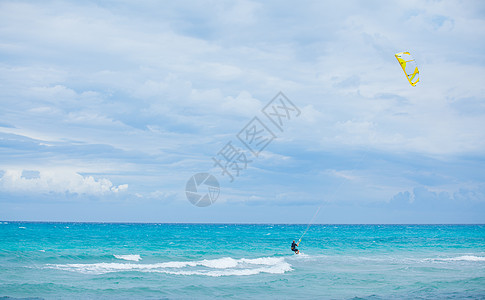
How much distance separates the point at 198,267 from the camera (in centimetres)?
2539

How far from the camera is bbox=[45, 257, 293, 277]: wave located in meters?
23.5

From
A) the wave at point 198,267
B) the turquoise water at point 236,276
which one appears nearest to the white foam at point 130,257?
the turquoise water at point 236,276

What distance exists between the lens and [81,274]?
22.1m

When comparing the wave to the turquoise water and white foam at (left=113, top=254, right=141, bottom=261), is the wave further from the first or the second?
white foam at (left=113, top=254, right=141, bottom=261)

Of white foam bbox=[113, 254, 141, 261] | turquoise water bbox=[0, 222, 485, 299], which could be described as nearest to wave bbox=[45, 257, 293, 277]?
→ turquoise water bbox=[0, 222, 485, 299]

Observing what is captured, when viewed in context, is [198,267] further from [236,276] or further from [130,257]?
[130,257]

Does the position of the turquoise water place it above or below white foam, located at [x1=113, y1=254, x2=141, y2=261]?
below

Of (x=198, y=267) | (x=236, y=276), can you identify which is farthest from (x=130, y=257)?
(x=236, y=276)

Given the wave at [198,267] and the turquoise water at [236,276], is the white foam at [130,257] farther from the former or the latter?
the wave at [198,267]

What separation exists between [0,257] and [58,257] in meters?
3.31

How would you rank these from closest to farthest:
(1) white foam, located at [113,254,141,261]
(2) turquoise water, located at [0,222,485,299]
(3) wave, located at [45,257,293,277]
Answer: (2) turquoise water, located at [0,222,485,299], (3) wave, located at [45,257,293,277], (1) white foam, located at [113,254,141,261]

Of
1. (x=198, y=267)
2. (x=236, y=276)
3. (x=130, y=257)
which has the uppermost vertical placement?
(x=130, y=257)

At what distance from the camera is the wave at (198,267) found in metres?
23.5

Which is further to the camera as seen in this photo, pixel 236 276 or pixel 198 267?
pixel 198 267
